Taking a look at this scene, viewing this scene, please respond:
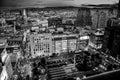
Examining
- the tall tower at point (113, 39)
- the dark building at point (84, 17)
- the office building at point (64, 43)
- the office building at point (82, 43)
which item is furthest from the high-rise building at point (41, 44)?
the dark building at point (84, 17)

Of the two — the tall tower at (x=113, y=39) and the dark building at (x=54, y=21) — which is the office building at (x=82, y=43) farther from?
the dark building at (x=54, y=21)

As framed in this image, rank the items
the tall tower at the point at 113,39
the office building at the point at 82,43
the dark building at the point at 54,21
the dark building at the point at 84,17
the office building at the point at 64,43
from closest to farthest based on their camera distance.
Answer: the tall tower at the point at 113,39, the office building at the point at 64,43, the office building at the point at 82,43, the dark building at the point at 84,17, the dark building at the point at 54,21

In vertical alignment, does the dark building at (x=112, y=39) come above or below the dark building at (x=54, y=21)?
below

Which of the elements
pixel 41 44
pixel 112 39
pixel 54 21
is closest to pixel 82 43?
pixel 112 39

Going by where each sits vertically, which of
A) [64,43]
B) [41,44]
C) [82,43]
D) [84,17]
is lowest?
[82,43]

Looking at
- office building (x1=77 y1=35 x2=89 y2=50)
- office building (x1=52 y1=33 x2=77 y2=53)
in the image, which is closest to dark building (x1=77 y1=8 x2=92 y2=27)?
office building (x1=77 y1=35 x2=89 y2=50)

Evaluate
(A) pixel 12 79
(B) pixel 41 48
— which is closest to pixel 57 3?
(B) pixel 41 48

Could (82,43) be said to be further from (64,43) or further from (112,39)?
(112,39)

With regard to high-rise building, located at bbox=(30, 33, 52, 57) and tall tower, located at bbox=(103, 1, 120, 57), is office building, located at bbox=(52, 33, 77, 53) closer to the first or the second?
high-rise building, located at bbox=(30, 33, 52, 57)

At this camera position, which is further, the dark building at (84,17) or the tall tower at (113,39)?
the dark building at (84,17)
